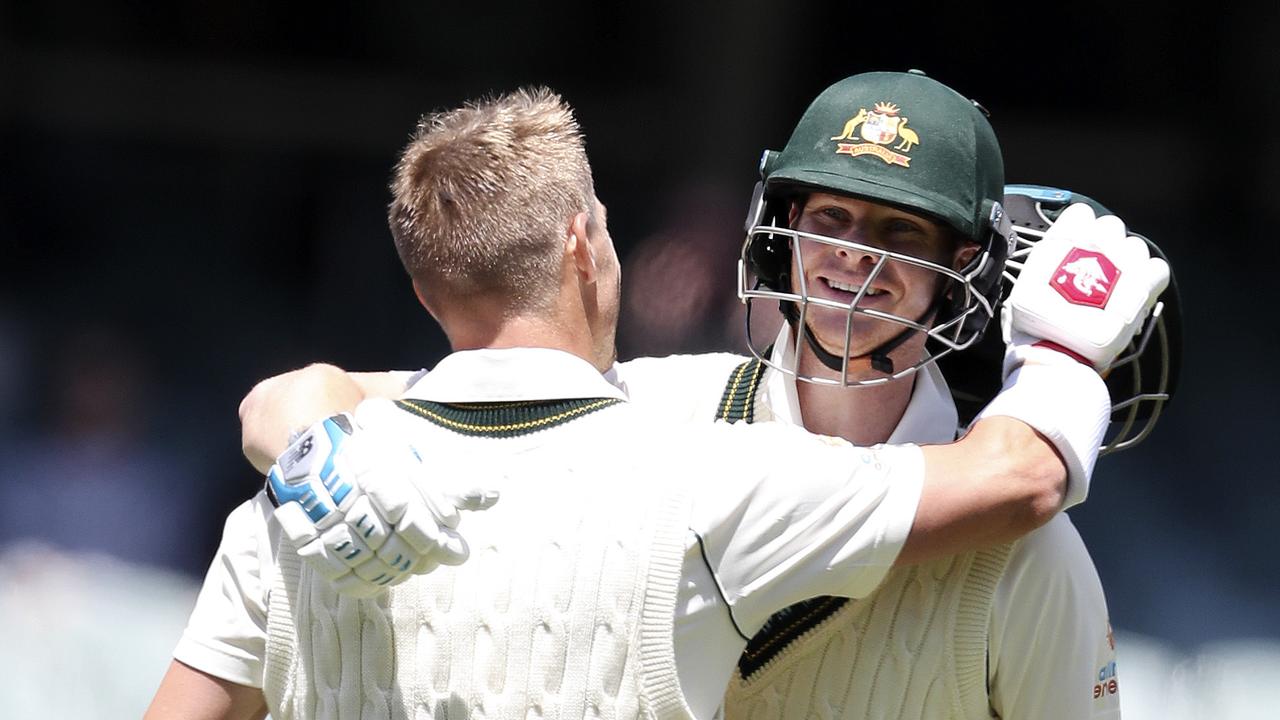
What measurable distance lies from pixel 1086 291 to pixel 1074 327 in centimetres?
4

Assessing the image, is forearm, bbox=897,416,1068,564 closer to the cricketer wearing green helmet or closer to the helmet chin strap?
the cricketer wearing green helmet

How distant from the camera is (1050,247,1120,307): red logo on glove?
1.63 m

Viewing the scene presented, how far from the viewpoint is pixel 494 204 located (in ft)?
5.24

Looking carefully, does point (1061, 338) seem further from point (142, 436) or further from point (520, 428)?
point (142, 436)

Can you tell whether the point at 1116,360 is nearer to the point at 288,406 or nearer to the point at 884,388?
the point at 884,388

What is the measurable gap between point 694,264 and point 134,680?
2.17m

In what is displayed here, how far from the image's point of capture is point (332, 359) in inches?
194

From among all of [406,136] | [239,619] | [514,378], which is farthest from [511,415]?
[406,136]

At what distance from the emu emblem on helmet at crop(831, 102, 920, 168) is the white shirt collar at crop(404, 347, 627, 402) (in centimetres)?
46

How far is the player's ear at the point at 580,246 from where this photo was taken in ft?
5.31

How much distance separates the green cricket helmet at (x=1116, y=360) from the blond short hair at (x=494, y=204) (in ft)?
1.86

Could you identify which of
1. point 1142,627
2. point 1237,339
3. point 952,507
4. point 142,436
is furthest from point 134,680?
point 1237,339

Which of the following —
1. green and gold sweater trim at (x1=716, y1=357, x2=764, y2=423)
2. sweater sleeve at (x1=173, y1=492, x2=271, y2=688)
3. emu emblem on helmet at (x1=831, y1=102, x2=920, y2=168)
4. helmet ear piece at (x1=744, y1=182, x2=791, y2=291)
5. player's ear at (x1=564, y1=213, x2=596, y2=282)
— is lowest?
sweater sleeve at (x1=173, y1=492, x2=271, y2=688)

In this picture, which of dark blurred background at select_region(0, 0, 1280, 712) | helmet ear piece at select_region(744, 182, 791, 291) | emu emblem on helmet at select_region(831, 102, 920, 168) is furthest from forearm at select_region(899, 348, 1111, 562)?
dark blurred background at select_region(0, 0, 1280, 712)
